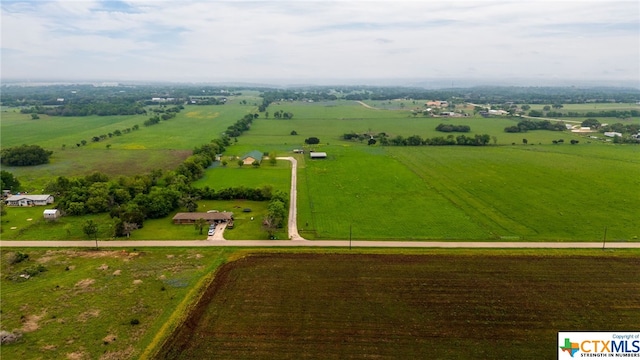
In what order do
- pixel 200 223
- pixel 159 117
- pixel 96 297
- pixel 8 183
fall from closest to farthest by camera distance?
pixel 96 297
pixel 200 223
pixel 8 183
pixel 159 117

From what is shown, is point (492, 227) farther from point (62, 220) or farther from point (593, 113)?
point (593, 113)

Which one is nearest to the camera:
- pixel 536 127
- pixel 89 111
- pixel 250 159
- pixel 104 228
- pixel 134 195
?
pixel 104 228

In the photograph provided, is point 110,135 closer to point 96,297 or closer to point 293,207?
point 293,207

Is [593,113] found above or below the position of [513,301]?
above

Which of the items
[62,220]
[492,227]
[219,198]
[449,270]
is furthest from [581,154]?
[62,220]

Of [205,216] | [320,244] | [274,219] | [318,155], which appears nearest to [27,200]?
[205,216]

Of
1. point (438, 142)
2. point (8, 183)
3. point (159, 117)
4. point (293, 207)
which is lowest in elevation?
point (293, 207)
